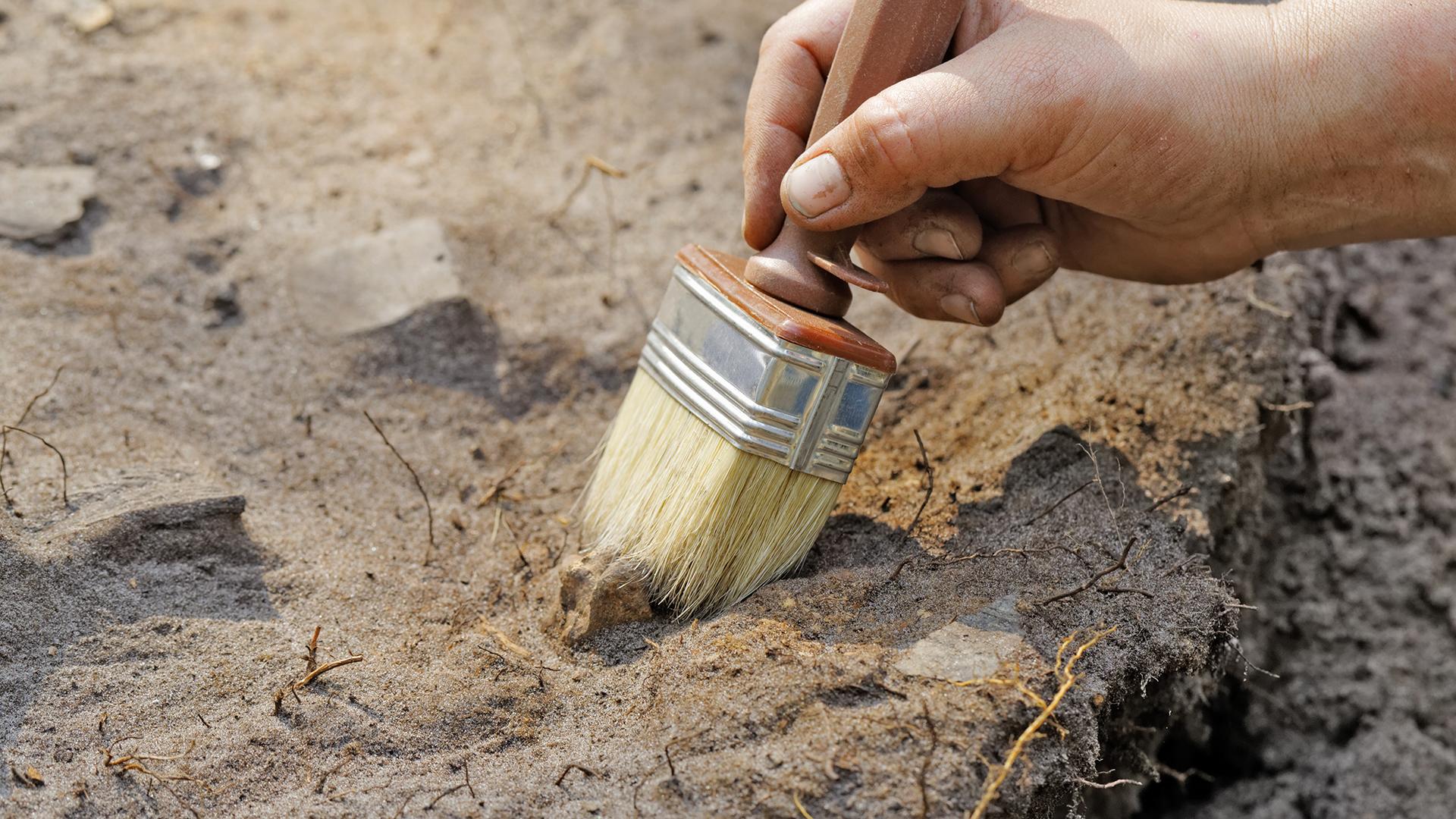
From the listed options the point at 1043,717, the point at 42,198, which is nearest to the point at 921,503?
the point at 1043,717

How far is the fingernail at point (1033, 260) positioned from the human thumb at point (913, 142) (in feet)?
1.16

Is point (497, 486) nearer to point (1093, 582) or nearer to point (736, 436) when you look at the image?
point (736, 436)

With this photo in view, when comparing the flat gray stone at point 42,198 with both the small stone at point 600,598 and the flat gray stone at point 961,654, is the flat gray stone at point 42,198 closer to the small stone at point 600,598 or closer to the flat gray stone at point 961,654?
the small stone at point 600,598

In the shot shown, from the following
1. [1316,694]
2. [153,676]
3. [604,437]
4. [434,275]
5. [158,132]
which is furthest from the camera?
[158,132]

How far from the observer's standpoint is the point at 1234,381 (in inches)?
116

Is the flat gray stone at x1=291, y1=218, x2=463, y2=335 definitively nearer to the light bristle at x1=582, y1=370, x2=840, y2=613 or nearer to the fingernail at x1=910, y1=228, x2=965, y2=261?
the light bristle at x1=582, y1=370, x2=840, y2=613

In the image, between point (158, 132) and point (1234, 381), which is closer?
point (1234, 381)

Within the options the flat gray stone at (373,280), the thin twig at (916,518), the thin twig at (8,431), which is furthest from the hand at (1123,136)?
the thin twig at (8,431)

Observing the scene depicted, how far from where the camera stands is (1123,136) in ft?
7.89

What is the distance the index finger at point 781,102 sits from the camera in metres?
2.60

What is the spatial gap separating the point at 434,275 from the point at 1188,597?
2267 millimetres

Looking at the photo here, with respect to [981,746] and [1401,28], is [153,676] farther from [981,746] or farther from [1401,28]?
[1401,28]

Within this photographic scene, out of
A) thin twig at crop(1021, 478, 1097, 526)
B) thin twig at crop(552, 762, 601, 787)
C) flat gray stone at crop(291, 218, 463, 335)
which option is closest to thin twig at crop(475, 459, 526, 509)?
flat gray stone at crop(291, 218, 463, 335)

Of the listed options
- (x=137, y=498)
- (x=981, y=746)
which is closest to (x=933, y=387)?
(x=981, y=746)
